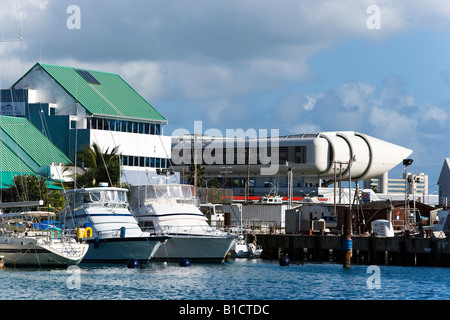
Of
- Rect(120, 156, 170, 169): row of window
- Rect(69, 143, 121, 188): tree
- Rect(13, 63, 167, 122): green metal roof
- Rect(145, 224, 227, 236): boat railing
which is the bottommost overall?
Rect(145, 224, 227, 236): boat railing

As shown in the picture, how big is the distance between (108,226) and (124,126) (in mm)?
47019

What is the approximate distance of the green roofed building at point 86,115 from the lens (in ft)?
332

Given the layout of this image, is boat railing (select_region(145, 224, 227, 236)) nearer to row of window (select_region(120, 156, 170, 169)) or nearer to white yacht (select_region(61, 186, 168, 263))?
white yacht (select_region(61, 186, 168, 263))

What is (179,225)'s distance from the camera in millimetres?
61844

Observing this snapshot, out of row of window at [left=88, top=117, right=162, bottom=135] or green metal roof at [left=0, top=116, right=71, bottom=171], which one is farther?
row of window at [left=88, top=117, right=162, bottom=135]

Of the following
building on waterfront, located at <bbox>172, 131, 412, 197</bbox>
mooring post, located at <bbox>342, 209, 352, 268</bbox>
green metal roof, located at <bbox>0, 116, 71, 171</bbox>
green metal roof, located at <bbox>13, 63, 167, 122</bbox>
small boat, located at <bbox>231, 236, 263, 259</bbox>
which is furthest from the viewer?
building on waterfront, located at <bbox>172, 131, 412, 197</bbox>

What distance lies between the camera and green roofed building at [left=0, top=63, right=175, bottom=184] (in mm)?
101250

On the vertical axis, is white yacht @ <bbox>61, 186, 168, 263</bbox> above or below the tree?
below

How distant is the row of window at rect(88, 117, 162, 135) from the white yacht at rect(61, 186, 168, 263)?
40.1 m

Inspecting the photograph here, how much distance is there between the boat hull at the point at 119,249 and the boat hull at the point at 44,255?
4143 mm

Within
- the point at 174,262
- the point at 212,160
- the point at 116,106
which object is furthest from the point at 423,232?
the point at 212,160

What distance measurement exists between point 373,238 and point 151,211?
62.6ft

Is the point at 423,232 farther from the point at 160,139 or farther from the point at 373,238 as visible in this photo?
the point at 160,139

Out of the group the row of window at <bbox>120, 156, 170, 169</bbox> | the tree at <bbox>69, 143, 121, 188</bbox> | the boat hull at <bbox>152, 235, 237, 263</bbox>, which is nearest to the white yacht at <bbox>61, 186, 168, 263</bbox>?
the boat hull at <bbox>152, 235, 237, 263</bbox>
